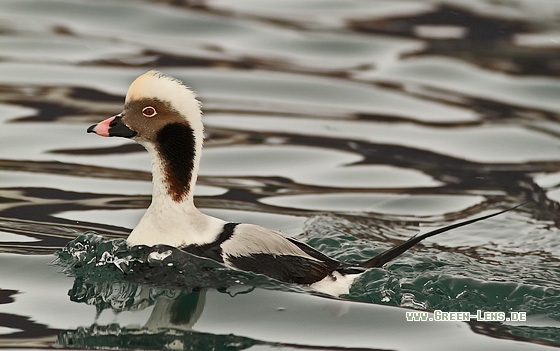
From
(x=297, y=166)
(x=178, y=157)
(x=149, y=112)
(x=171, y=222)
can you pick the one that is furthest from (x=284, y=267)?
(x=297, y=166)

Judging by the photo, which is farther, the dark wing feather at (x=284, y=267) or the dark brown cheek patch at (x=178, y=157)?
the dark brown cheek patch at (x=178, y=157)

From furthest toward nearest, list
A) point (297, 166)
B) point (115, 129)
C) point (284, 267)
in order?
point (297, 166)
point (115, 129)
point (284, 267)

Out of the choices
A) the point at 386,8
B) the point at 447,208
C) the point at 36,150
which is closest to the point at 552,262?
the point at 447,208

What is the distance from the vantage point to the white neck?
17.5 feet

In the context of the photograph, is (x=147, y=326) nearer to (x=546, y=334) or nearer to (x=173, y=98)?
(x=173, y=98)

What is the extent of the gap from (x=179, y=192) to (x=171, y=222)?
0.55ft

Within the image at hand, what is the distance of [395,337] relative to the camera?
5.01 meters

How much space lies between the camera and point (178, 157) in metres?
5.48

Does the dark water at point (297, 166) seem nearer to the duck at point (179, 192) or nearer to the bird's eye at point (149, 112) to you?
the duck at point (179, 192)

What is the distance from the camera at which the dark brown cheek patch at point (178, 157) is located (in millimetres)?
5465

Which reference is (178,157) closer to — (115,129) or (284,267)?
(115,129)

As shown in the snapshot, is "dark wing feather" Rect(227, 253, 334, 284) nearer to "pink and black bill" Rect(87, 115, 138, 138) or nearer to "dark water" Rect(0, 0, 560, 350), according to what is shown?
"dark water" Rect(0, 0, 560, 350)

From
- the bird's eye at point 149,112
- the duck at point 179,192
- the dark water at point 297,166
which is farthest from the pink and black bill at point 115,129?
the dark water at point 297,166

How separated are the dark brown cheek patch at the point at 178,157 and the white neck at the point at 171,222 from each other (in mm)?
19
